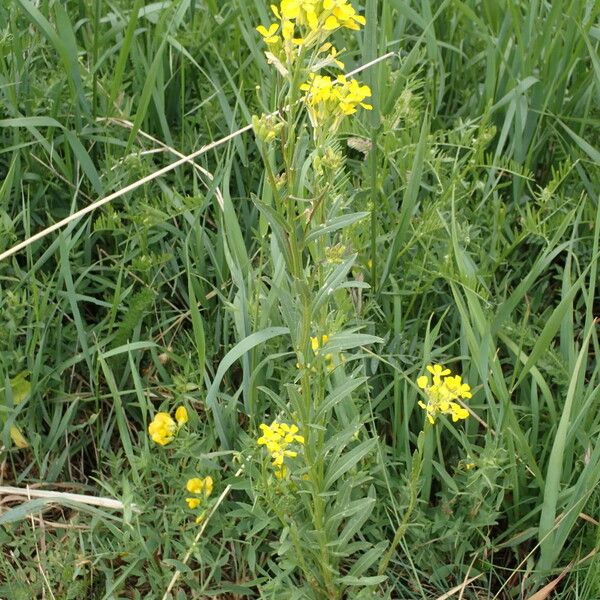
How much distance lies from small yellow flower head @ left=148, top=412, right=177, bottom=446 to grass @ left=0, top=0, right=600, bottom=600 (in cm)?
A: 5

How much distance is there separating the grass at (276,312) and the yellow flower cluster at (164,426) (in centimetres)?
4

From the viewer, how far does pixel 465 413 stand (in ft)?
5.41

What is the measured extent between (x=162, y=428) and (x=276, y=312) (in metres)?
0.38

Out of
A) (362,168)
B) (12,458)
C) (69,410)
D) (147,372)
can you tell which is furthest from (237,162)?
(12,458)

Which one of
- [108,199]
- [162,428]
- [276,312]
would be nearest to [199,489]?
[162,428]

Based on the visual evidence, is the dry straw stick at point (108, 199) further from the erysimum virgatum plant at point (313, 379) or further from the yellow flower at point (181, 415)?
the yellow flower at point (181, 415)

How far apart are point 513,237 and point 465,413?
84 centimetres

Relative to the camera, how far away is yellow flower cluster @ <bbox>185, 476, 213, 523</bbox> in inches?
74.7

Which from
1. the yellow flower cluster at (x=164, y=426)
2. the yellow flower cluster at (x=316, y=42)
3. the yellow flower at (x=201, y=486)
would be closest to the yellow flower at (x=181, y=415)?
the yellow flower cluster at (x=164, y=426)

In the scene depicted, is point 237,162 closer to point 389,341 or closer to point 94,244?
point 94,244

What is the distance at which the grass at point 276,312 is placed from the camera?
1938 mm

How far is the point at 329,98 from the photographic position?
1412 millimetres

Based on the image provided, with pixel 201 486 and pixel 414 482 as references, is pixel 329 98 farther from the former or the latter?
pixel 201 486

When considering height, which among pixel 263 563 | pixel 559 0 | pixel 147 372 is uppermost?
pixel 559 0
